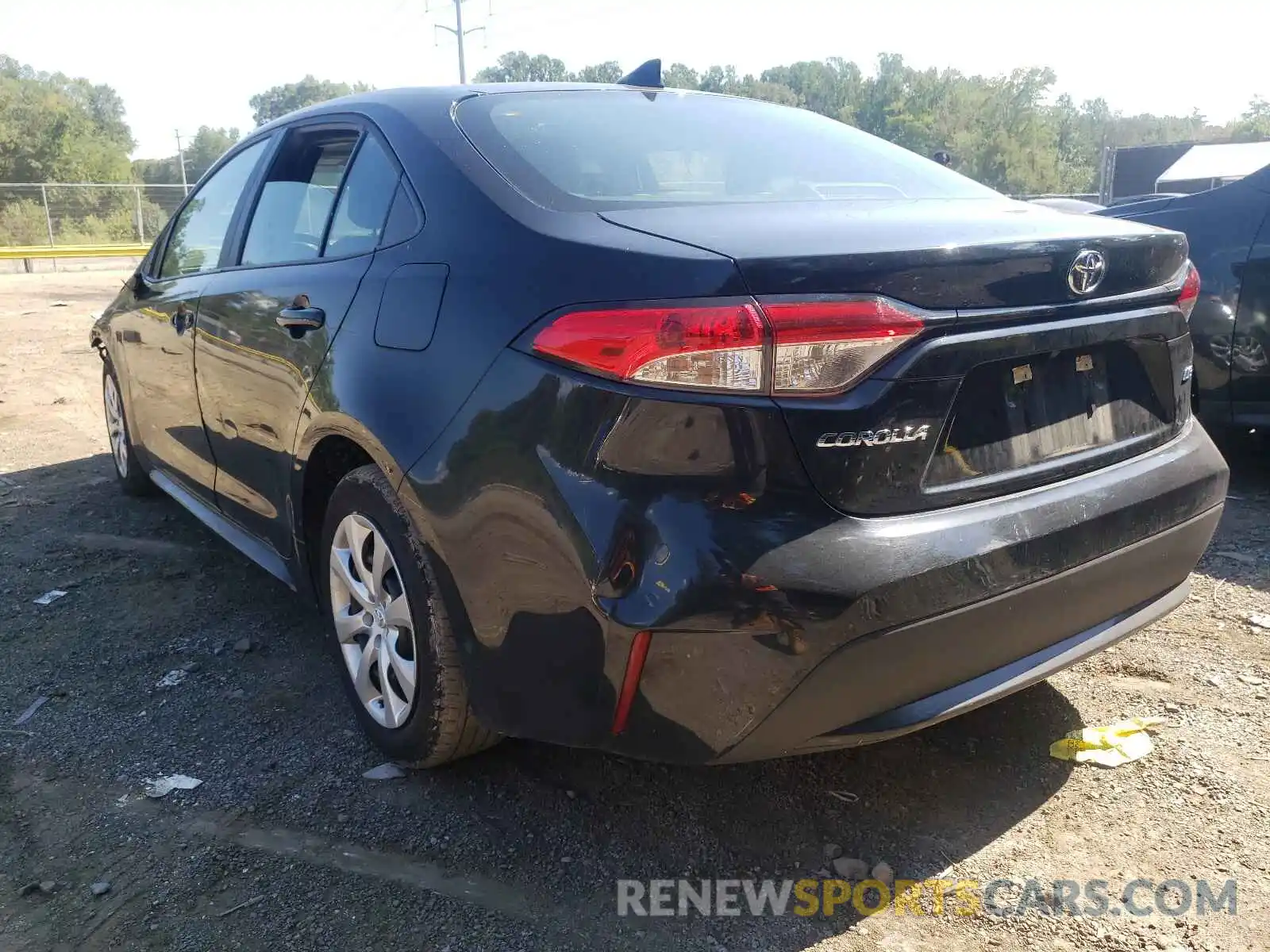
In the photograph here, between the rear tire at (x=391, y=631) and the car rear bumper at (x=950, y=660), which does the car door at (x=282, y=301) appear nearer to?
the rear tire at (x=391, y=631)

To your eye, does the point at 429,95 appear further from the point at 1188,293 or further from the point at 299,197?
the point at 1188,293

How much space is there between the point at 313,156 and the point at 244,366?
2.25ft

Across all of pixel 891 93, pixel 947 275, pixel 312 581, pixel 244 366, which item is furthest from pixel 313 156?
pixel 891 93

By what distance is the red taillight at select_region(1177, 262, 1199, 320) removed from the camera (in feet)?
7.70

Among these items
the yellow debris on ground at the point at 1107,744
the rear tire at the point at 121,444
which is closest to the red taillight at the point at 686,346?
the yellow debris on ground at the point at 1107,744

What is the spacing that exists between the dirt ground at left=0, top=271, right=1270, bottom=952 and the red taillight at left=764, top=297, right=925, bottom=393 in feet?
3.64

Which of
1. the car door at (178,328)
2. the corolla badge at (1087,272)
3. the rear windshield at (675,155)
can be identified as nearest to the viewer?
the corolla badge at (1087,272)

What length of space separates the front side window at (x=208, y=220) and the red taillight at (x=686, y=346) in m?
2.23

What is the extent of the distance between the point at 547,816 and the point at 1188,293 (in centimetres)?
197

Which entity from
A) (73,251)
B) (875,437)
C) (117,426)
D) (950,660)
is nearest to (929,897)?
(950,660)

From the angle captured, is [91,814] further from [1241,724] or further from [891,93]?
[891,93]

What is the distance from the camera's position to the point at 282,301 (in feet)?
9.27

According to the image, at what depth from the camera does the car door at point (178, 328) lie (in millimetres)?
3582

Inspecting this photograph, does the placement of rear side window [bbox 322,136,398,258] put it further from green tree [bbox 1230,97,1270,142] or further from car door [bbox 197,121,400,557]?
green tree [bbox 1230,97,1270,142]
